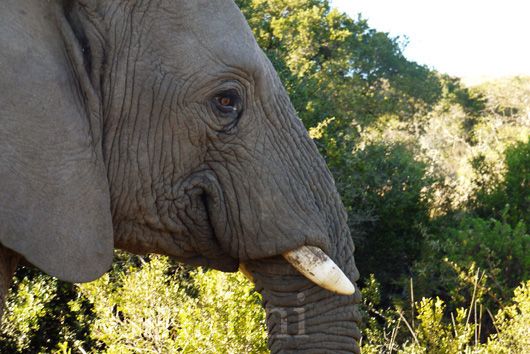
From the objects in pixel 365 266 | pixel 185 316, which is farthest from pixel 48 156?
pixel 365 266

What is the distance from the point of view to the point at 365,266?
7.34m

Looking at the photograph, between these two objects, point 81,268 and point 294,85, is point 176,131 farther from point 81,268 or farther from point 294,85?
point 294,85

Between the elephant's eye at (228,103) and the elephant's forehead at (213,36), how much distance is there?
75 mm

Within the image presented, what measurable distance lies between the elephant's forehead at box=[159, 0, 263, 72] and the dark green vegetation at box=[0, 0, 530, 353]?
183cm

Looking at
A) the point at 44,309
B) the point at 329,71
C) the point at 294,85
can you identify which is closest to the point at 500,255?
the point at 294,85

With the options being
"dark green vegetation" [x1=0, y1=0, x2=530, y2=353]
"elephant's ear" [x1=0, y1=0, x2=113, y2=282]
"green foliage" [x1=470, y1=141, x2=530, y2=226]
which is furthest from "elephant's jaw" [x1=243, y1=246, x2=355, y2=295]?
"green foliage" [x1=470, y1=141, x2=530, y2=226]

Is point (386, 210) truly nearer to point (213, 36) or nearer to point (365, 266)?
point (365, 266)

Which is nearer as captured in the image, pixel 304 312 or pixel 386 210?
pixel 304 312

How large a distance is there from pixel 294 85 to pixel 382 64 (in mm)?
9041

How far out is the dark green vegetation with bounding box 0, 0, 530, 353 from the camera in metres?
4.45

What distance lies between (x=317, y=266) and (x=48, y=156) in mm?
779

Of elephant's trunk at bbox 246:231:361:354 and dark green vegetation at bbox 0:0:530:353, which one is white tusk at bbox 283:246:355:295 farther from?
dark green vegetation at bbox 0:0:530:353

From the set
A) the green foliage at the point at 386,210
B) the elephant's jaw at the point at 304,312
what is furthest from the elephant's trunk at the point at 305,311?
the green foliage at the point at 386,210

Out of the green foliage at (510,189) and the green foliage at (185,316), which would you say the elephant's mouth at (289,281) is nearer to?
the green foliage at (185,316)
